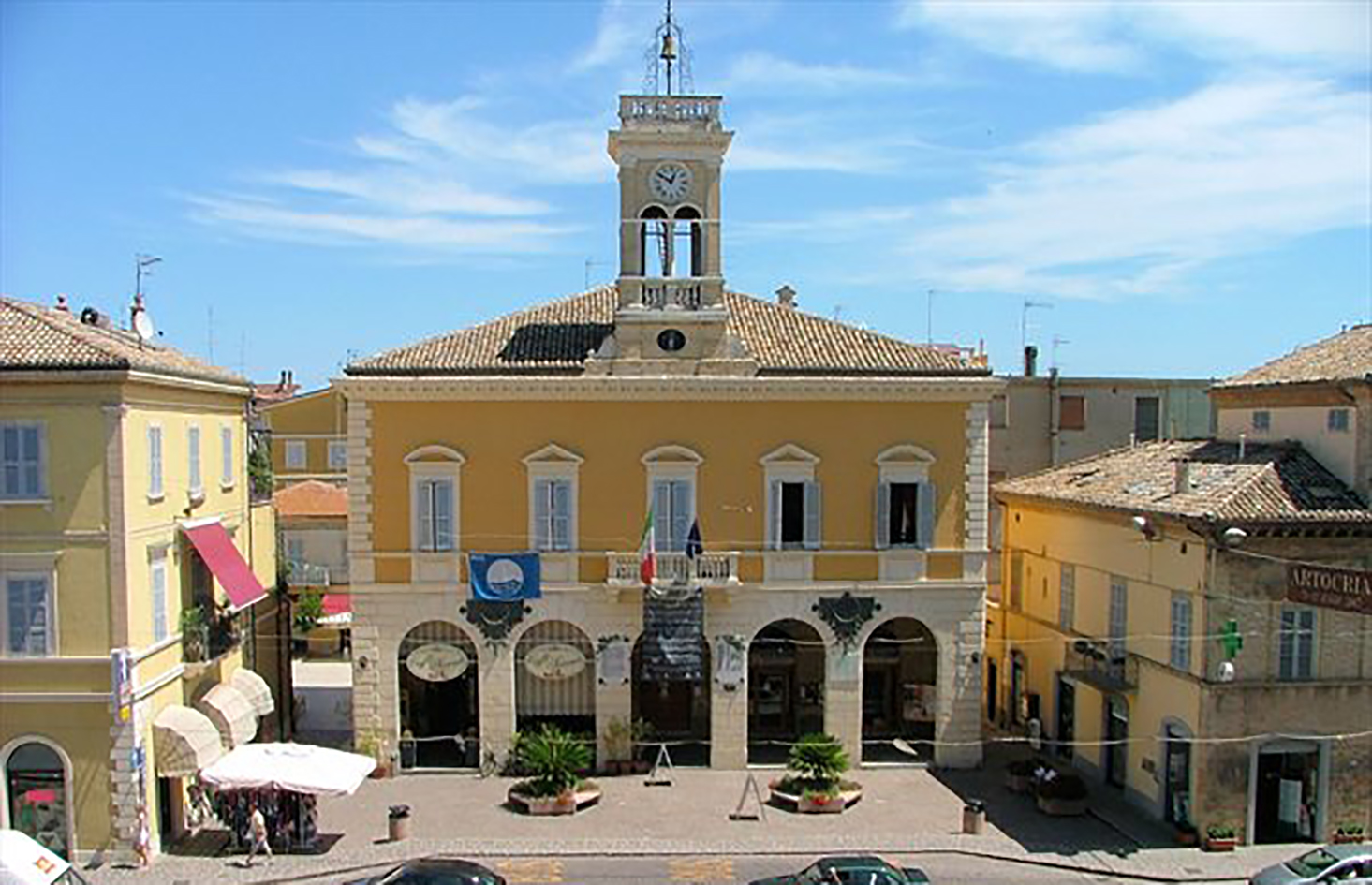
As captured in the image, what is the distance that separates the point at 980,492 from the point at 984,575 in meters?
2.33

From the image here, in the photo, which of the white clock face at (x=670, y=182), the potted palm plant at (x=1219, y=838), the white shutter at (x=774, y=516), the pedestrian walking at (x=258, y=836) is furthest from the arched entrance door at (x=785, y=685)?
the pedestrian walking at (x=258, y=836)

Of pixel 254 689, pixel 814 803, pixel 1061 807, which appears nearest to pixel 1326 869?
pixel 1061 807

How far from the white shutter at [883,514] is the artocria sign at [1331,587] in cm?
1009

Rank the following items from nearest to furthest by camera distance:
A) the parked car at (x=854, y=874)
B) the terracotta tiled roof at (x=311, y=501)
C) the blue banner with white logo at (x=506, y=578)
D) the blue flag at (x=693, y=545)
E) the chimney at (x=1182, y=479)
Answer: the parked car at (x=854, y=874), the chimney at (x=1182, y=479), the blue flag at (x=693, y=545), the blue banner with white logo at (x=506, y=578), the terracotta tiled roof at (x=311, y=501)

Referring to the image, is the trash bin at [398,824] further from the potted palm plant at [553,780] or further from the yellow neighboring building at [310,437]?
the yellow neighboring building at [310,437]

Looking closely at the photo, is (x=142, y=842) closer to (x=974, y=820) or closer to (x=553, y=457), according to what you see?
(x=553, y=457)

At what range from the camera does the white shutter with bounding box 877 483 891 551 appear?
1245 inches

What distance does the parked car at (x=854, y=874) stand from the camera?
21609 mm

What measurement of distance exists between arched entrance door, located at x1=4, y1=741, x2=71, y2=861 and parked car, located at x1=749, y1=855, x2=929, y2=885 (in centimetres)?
1549

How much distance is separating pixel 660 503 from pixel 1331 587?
53.3 ft

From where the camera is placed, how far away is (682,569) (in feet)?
102

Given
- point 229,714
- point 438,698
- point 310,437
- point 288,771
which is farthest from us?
point 310,437

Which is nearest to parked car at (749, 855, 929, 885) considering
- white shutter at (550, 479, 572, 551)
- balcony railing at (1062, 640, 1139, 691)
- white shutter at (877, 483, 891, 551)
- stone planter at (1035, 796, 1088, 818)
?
stone planter at (1035, 796, 1088, 818)

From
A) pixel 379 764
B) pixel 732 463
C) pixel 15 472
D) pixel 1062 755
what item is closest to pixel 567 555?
pixel 732 463
